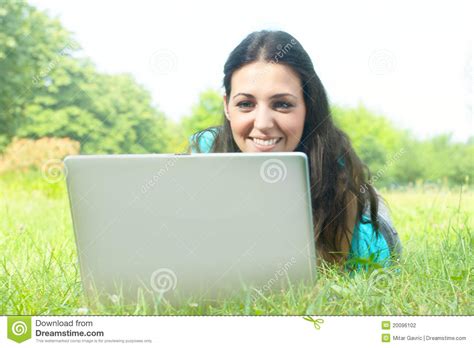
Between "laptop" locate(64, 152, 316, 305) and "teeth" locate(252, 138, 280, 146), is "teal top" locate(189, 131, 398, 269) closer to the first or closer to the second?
"teeth" locate(252, 138, 280, 146)

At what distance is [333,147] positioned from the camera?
1931 mm

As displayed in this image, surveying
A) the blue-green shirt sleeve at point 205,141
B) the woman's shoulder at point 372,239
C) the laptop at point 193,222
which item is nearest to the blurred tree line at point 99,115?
the blue-green shirt sleeve at point 205,141

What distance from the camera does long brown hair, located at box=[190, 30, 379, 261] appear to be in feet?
5.96

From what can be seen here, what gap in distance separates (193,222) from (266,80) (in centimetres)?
69

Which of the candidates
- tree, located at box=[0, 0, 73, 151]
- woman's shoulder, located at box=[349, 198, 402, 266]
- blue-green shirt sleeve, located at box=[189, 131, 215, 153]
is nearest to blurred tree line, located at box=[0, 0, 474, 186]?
tree, located at box=[0, 0, 73, 151]

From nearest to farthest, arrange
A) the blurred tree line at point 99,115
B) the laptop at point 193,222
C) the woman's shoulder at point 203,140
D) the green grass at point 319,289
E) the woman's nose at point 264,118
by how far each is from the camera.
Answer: the laptop at point 193,222 → the green grass at point 319,289 → the woman's nose at point 264,118 → the woman's shoulder at point 203,140 → the blurred tree line at point 99,115

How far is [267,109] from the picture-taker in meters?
1.72

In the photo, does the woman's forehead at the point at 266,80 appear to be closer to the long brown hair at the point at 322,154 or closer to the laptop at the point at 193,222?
the long brown hair at the point at 322,154

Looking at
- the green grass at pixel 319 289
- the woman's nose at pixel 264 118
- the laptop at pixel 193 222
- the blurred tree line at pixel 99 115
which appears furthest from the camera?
the blurred tree line at pixel 99 115

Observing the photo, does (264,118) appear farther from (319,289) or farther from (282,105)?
(319,289)

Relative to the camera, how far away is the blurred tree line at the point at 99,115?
4.21 metres

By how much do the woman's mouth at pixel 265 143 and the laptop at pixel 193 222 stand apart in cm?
57

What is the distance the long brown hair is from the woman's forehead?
2cm

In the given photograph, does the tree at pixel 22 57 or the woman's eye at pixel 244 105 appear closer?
the woman's eye at pixel 244 105
